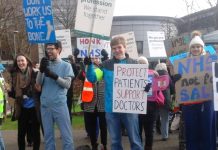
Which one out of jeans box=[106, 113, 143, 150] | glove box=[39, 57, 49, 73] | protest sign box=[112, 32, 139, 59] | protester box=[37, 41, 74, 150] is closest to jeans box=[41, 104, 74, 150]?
protester box=[37, 41, 74, 150]

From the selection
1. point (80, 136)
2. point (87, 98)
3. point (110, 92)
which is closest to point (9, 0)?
point (80, 136)

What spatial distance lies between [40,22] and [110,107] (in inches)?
72.9

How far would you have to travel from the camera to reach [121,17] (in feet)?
129

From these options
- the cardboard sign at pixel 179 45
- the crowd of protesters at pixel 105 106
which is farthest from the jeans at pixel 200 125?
the cardboard sign at pixel 179 45

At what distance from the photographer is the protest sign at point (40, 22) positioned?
707 cm

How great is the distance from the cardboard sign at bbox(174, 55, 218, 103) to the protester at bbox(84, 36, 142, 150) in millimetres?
790

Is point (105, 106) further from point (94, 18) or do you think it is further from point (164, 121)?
point (164, 121)

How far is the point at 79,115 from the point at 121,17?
2481cm

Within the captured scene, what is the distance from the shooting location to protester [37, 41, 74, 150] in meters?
6.55

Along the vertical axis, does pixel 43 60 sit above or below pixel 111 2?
below

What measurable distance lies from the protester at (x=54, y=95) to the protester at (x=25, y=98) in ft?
3.16

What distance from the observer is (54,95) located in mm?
6566

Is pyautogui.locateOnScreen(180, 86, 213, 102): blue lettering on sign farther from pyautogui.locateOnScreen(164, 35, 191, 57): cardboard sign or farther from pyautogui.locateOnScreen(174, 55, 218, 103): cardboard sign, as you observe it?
pyautogui.locateOnScreen(164, 35, 191, 57): cardboard sign

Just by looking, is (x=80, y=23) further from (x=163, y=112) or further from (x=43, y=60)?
(x=163, y=112)
